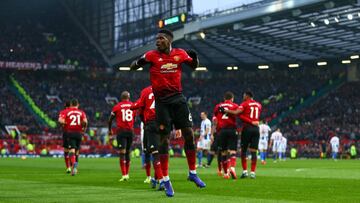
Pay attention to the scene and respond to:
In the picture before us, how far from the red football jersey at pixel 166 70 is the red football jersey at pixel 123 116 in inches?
271

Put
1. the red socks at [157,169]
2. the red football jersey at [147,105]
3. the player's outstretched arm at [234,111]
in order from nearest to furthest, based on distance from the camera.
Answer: the red socks at [157,169] < the red football jersey at [147,105] < the player's outstretched arm at [234,111]

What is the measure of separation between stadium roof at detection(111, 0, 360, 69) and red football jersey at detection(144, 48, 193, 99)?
3114cm

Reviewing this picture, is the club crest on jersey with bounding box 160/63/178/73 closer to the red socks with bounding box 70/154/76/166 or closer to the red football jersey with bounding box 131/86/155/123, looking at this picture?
the red football jersey with bounding box 131/86/155/123

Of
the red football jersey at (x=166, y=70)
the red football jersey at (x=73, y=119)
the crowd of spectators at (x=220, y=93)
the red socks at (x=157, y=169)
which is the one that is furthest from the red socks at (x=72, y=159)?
the crowd of spectators at (x=220, y=93)

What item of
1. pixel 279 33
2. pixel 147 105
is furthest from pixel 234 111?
pixel 279 33

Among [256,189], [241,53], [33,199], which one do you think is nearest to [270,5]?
[241,53]

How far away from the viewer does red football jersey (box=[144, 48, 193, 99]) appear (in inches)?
448

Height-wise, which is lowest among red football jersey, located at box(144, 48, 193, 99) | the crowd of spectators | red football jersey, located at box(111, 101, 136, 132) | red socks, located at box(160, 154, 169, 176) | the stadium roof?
red socks, located at box(160, 154, 169, 176)

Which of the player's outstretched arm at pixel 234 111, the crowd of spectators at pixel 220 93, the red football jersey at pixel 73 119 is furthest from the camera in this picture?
the crowd of spectators at pixel 220 93

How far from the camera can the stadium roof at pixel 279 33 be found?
145ft

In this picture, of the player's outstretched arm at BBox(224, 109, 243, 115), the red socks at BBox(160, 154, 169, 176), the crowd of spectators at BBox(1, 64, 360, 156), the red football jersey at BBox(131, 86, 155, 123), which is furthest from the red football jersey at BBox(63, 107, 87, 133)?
the crowd of spectators at BBox(1, 64, 360, 156)

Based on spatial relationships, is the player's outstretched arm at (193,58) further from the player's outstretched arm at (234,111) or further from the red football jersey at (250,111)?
the red football jersey at (250,111)

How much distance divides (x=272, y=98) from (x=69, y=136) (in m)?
46.7

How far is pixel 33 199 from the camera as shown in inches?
433
